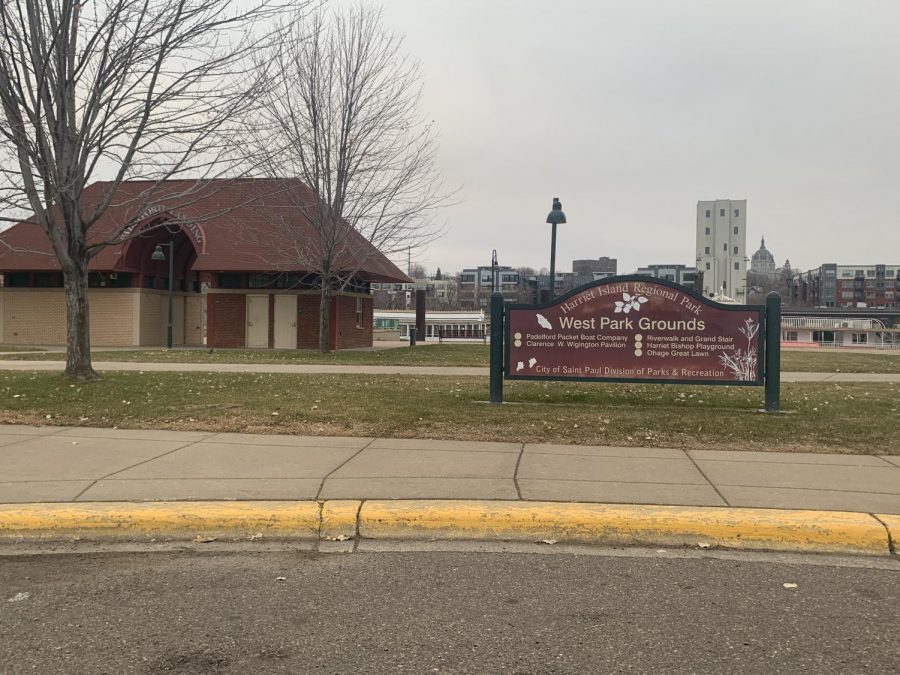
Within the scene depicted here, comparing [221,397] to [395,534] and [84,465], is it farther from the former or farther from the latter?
[395,534]

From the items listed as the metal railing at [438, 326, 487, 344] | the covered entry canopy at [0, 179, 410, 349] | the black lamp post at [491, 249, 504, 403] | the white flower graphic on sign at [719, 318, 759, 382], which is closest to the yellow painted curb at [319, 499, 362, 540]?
the black lamp post at [491, 249, 504, 403]

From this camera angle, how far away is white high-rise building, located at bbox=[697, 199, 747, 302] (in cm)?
10600

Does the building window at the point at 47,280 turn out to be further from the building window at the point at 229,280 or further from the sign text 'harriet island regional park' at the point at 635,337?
the sign text 'harriet island regional park' at the point at 635,337

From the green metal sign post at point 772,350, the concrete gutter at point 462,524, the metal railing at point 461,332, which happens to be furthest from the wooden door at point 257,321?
the metal railing at point 461,332

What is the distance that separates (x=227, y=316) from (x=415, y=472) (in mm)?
25728

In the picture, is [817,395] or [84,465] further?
[817,395]

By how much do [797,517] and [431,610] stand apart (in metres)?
2.89

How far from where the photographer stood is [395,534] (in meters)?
5.11

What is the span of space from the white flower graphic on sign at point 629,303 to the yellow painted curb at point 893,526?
5.15 meters

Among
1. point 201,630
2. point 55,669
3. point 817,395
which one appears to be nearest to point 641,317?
point 817,395

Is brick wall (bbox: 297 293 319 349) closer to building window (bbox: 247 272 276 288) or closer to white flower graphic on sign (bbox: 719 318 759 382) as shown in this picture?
building window (bbox: 247 272 276 288)

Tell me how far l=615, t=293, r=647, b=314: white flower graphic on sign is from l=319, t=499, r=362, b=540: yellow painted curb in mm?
5888

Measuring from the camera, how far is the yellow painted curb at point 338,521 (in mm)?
5099

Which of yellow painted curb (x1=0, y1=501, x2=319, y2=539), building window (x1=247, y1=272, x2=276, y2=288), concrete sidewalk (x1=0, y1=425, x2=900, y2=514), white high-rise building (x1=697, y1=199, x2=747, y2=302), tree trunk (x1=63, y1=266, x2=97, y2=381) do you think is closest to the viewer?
yellow painted curb (x1=0, y1=501, x2=319, y2=539)
